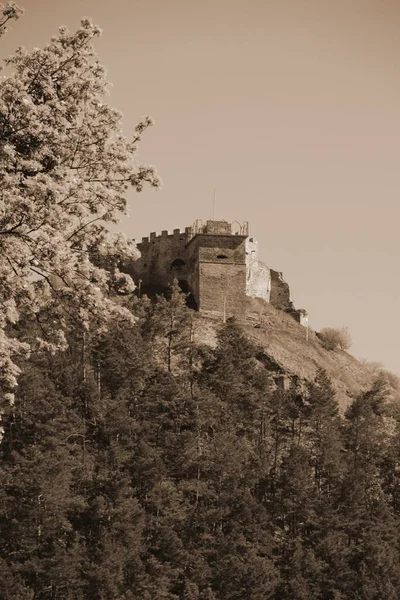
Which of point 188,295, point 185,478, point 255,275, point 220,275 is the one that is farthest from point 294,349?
point 185,478

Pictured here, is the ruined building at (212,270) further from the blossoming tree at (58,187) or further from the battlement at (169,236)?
the blossoming tree at (58,187)

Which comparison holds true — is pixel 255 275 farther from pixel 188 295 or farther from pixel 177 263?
pixel 188 295

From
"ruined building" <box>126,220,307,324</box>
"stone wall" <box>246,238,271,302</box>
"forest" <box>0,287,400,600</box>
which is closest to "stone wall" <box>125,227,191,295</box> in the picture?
"ruined building" <box>126,220,307,324</box>

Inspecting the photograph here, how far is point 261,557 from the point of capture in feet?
172

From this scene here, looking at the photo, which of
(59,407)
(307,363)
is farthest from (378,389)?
(59,407)

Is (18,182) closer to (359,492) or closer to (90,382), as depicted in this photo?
(90,382)

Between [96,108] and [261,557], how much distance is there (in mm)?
39480

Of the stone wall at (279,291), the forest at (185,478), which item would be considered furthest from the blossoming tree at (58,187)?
the stone wall at (279,291)

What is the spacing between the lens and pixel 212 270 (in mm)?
71938

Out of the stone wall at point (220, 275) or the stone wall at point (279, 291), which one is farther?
the stone wall at point (279, 291)

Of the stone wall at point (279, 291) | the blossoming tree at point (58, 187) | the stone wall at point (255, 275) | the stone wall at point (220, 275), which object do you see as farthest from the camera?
the stone wall at point (279, 291)

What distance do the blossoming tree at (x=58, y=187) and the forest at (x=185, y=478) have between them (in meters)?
30.5

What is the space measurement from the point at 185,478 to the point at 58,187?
42899mm

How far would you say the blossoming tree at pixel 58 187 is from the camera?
632 inches
